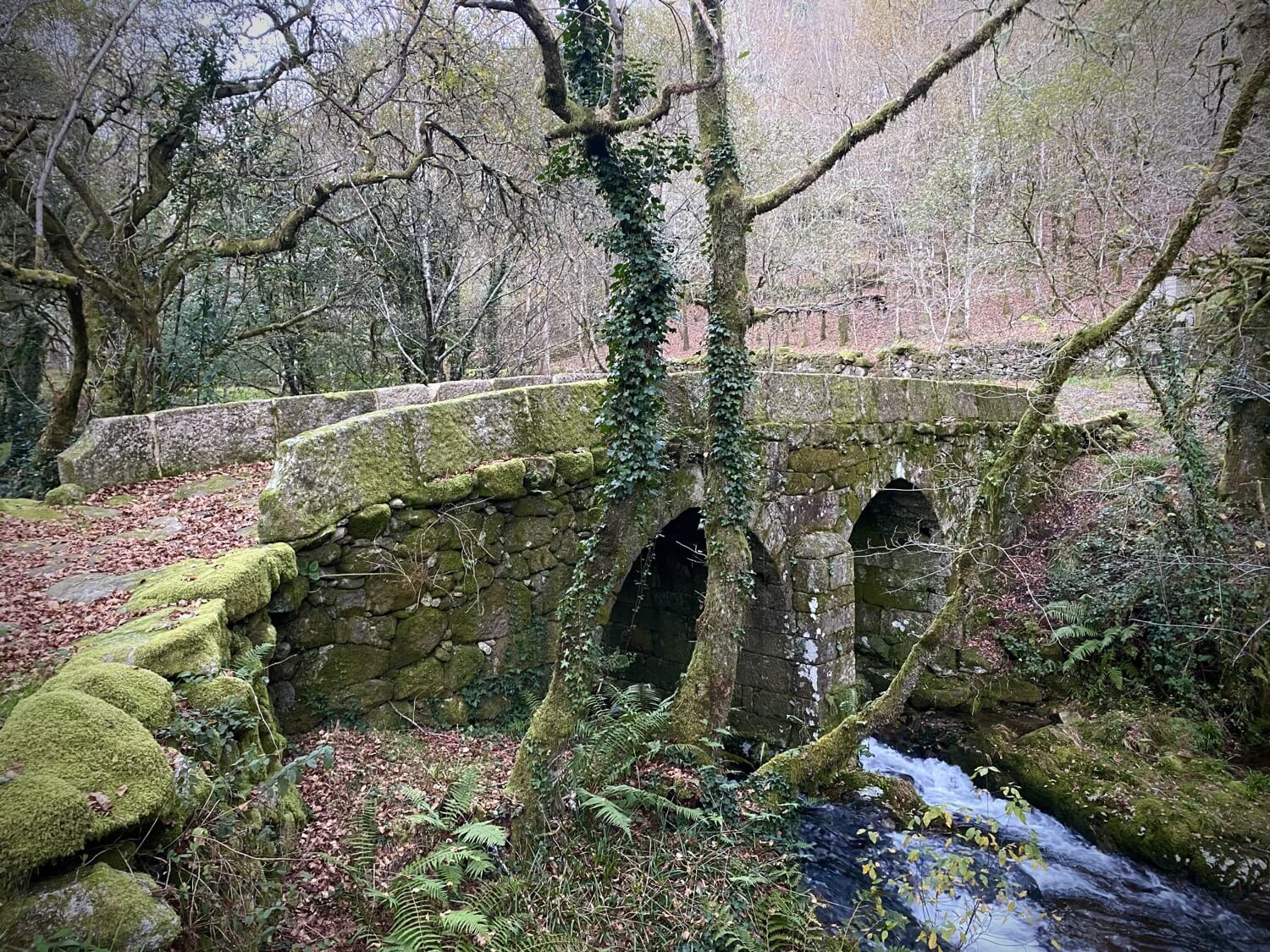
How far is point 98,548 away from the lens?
4.05 m

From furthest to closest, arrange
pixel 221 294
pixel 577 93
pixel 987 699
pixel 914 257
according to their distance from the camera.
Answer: pixel 914 257
pixel 221 294
pixel 987 699
pixel 577 93

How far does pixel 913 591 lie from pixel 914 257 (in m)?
13.9

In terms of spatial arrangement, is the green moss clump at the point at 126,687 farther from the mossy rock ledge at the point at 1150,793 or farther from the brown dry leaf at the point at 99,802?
the mossy rock ledge at the point at 1150,793

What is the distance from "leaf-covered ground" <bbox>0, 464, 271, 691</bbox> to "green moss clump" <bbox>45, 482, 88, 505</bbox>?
0.08 m

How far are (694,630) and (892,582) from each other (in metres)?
3.53

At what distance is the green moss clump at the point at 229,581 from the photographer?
3.17m

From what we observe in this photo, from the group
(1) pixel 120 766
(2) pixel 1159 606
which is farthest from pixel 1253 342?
(1) pixel 120 766

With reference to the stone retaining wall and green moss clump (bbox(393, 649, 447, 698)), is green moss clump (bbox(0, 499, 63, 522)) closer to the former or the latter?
green moss clump (bbox(393, 649, 447, 698))

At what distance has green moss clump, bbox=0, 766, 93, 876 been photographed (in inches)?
64.9

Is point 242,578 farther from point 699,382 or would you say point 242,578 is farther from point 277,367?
point 277,367

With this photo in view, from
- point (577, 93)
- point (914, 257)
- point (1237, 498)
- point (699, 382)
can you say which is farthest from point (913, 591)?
point (914, 257)

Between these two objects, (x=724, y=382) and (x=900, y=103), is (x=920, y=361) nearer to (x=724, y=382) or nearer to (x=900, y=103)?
(x=900, y=103)

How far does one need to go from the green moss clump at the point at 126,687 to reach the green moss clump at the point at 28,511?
2762 millimetres

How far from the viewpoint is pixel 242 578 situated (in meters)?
3.29
